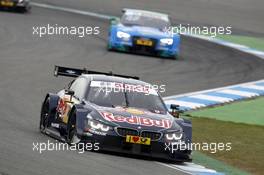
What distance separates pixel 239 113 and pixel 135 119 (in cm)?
662

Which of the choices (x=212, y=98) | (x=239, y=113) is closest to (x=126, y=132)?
(x=239, y=113)

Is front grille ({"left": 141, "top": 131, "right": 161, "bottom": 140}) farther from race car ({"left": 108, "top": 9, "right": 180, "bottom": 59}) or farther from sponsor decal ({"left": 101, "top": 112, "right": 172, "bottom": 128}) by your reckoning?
race car ({"left": 108, "top": 9, "right": 180, "bottom": 59})

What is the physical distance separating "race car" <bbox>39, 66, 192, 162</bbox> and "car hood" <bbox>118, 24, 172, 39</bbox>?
1287 centimetres

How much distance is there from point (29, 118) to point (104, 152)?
3.83 metres

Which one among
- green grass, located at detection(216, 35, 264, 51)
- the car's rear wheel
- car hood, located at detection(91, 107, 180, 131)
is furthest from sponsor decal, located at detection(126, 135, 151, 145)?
green grass, located at detection(216, 35, 264, 51)

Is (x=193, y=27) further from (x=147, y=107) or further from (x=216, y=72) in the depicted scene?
(x=147, y=107)

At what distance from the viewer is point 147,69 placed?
26.5 metres

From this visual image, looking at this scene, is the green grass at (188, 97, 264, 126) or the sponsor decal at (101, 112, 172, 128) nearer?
the sponsor decal at (101, 112, 172, 128)

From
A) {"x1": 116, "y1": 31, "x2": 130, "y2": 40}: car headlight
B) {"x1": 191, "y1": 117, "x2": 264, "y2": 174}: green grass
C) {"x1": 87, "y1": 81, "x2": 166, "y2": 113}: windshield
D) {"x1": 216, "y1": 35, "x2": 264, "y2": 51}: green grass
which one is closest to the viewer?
{"x1": 191, "y1": 117, "x2": 264, "y2": 174}: green grass

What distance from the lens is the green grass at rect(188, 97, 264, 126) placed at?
19.5m

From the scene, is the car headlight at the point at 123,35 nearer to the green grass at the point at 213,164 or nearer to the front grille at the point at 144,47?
the front grille at the point at 144,47

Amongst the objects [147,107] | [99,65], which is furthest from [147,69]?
[147,107]

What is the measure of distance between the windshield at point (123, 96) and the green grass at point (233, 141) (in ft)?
3.42

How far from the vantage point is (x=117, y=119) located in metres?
14.0
